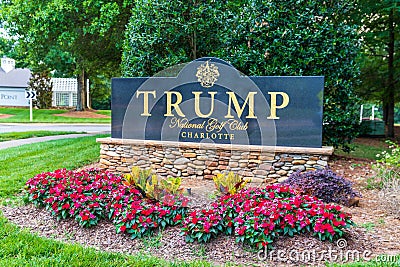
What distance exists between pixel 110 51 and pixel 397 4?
29.8 ft

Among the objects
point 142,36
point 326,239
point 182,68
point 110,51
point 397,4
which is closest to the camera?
point 326,239

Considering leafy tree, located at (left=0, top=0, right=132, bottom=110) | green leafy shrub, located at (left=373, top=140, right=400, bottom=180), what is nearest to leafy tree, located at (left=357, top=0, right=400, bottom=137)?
green leafy shrub, located at (left=373, top=140, right=400, bottom=180)

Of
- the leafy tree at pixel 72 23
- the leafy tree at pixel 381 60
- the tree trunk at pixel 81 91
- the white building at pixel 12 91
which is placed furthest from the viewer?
the white building at pixel 12 91

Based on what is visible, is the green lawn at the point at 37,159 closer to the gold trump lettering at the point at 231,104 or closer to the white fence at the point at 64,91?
the gold trump lettering at the point at 231,104

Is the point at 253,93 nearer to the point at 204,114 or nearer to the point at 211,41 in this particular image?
the point at 204,114

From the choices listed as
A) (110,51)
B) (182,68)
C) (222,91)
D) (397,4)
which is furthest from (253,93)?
(110,51)

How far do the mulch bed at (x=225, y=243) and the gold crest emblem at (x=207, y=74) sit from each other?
3125mm

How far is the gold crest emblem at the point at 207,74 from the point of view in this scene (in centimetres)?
630

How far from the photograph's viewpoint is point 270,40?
7.10m

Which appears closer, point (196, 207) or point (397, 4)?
point (196, 207)

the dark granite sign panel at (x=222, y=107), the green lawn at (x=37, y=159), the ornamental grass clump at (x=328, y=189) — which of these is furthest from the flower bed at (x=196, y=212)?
the dark granite sign panel at (x=222, y=107)

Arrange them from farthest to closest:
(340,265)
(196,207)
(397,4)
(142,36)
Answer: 1. (397,4)
2. (142,36)
3. (196,207)
4. (340,265)

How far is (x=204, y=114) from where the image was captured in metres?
6.42

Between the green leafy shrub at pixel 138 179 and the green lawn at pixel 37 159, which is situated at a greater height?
the green leafy shrub at pixel 138 179
